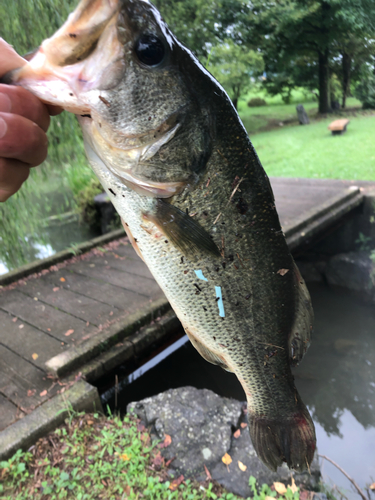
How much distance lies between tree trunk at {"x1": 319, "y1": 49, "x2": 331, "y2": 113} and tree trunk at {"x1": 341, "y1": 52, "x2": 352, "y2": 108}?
78cm

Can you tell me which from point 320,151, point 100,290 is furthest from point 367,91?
point 100,290

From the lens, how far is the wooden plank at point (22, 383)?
8.10 ft

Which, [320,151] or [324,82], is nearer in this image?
[320,151]

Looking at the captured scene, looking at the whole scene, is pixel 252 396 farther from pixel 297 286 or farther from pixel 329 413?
pixel 329 413

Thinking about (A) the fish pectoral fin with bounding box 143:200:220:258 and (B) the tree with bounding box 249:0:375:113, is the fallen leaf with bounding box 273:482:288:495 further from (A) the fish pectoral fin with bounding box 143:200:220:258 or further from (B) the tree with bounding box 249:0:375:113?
(B) the tree with bounding box 249:0:375:113

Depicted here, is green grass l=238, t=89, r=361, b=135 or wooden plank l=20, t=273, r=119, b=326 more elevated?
wooden plank l=20, t=273, r=119, b=326

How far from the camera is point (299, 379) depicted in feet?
13.0

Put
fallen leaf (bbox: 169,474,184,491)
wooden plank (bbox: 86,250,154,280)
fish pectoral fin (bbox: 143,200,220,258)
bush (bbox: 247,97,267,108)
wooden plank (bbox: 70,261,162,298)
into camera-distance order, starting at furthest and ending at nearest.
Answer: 1. bush (bbox: 247,97,267,108)
2. wooden plank (bbox: 86,250,154,280)
3. wooden plank (bbox: 70,261,162,298)
4. fallen leaf (bbox: 169,474,184,491)
5. fish pectoral fin (bbox: 143,200,220,258)

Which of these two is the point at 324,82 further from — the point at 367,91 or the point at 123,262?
the point at 123,262

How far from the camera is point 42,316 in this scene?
3.51m

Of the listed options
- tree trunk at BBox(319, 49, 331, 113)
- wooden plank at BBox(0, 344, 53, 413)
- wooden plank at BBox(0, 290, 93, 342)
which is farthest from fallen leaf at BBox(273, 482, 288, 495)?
tree trunk at BBox(319, 49, 331, 113)

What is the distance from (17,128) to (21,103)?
0.21 ft

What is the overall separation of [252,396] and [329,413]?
274 centimetres

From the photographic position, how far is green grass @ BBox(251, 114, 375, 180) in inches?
328
